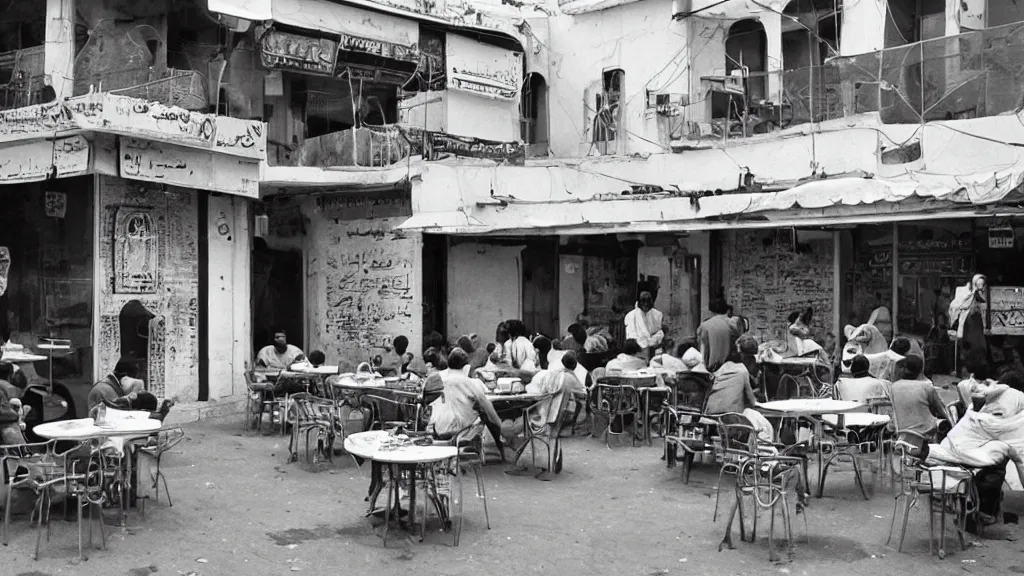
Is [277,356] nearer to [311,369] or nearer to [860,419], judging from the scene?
[311,369]

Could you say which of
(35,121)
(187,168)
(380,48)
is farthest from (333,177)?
(35,121)

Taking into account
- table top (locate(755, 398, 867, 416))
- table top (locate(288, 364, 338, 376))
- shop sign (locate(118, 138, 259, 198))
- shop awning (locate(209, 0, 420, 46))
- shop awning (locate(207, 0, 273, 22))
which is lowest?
table top (locate(755, 398, 867, 416))

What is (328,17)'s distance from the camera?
16531 mm

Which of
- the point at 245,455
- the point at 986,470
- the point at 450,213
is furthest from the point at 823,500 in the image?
the point at 450,213

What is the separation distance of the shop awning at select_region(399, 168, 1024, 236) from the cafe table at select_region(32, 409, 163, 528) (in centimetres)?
798

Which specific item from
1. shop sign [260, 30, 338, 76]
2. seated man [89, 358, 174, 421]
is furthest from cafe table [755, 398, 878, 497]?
shop sign [260, 30, 338, 76]

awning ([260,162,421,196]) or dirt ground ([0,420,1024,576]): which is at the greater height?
awning ([260,162,421,196])

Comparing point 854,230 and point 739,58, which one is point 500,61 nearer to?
point 739,58

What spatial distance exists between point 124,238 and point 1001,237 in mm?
12362

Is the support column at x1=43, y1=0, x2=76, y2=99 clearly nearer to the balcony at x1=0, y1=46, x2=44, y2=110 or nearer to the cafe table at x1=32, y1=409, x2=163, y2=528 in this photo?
the balcony at x1=0, y1=46, x2=44, y2=110

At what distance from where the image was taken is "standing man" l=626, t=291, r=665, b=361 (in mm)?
15789

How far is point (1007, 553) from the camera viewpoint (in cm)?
746

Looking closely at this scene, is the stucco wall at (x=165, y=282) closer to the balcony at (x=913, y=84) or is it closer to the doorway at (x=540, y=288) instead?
the doorway at (x=540, y=288)

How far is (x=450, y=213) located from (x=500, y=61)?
4.64 m
